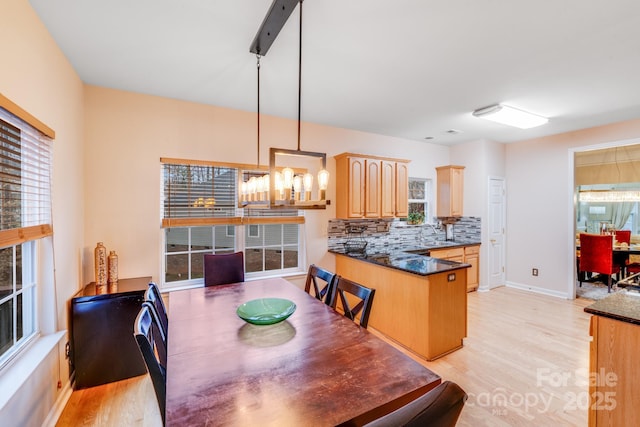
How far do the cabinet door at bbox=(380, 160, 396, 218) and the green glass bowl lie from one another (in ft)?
8.49

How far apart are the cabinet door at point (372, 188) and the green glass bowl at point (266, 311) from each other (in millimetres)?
2355

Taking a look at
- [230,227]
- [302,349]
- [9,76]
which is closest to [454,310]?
[302,349]

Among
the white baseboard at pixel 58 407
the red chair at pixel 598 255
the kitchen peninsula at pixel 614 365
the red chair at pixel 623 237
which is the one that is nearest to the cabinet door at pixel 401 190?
the kitchen peninsula at pixel 614 365

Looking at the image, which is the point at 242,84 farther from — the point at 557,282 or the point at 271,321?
the point at 557,282

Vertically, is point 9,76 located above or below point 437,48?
Result: below

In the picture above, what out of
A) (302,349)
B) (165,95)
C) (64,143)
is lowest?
(302,349)

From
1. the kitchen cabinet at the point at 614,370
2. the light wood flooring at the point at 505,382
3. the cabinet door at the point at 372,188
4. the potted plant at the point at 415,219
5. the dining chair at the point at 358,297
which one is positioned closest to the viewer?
the kitchen cabinet at the point at 614,370

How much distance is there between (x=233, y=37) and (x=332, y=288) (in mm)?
2035

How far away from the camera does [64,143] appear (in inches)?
88.6

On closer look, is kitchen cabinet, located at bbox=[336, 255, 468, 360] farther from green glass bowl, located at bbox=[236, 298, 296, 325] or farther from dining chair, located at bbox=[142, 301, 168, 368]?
dining chair, located at bbox=[142, 301, 168, 368]

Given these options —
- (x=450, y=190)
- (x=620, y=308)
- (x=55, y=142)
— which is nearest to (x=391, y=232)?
(x=450, y=190)

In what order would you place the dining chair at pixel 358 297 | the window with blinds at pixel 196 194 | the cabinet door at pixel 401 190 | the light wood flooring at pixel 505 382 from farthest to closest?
the cabinet door at pixel 401 190, the window with blinds at pixel 196 194, the light wood flooring at pixel 505 382, the dining chair at pixel 358 297

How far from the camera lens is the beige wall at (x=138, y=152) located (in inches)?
109

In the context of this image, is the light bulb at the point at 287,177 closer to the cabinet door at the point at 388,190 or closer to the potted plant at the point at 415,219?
the cabinet door at the point at 388,190
